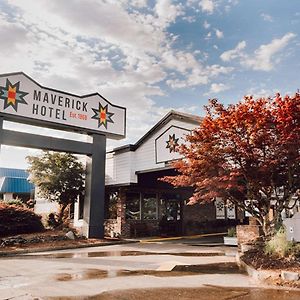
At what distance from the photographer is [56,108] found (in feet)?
63.2

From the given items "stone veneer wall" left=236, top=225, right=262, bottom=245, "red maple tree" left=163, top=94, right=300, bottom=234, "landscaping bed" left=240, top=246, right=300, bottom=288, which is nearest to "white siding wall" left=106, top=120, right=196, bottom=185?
"red maple tree" left=163, top=94, right=300, bottom=234

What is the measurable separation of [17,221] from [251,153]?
47.2 ft

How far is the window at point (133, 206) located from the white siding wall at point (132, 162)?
1626 mm

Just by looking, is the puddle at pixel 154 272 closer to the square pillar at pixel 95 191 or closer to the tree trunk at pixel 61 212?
the square pillar at pixel 95 191

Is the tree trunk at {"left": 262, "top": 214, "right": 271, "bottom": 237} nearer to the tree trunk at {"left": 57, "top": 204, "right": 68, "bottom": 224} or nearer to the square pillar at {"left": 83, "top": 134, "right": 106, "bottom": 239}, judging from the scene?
the square pillar at {"left": 83, "top": 134, "right": 106, "bottom": 239}

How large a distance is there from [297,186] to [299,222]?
1.59 meters

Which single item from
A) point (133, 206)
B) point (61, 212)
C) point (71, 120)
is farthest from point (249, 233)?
point (61, 212)

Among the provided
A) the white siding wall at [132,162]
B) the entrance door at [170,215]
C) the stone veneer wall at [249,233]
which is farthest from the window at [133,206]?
the stone veneer wall at [249,233]

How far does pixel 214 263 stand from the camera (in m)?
11.1

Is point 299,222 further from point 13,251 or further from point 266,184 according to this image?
point 13,251

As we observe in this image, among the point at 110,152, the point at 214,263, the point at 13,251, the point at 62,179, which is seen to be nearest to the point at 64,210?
the point at 62,179

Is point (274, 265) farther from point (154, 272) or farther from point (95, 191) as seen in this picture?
point (95, 191)

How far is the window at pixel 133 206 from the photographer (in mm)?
22356

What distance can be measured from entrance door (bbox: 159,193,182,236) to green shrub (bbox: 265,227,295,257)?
14408 mm
